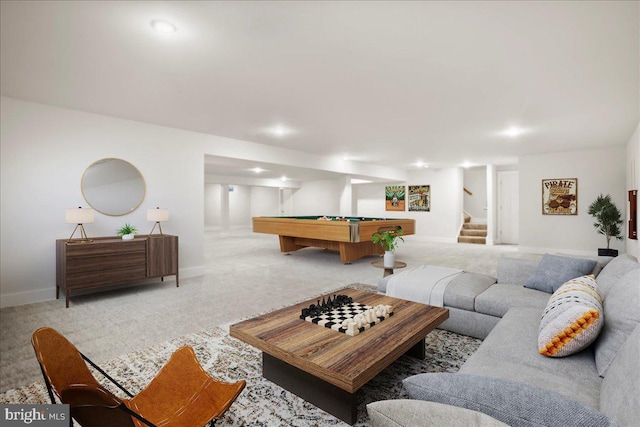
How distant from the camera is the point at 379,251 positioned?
713 cm

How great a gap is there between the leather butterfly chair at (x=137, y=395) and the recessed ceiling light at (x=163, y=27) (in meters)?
2.05

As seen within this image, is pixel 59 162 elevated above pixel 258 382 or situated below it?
above

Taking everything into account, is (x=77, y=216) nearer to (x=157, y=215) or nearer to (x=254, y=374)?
(x=157, y=215)

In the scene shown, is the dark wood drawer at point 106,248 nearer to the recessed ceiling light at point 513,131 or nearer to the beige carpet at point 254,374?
the beige carpet at point 254,374

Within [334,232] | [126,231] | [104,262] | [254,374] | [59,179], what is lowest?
[254,374]

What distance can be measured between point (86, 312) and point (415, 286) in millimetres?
3561

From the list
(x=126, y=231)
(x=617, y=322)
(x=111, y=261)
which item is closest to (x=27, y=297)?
(x=111, y=261)

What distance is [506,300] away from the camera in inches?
99.3

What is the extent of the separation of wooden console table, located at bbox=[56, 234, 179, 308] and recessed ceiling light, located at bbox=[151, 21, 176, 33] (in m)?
2.78

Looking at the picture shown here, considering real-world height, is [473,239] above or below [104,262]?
below

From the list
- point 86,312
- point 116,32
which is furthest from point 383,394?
point 86,312

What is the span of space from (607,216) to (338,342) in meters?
7.29

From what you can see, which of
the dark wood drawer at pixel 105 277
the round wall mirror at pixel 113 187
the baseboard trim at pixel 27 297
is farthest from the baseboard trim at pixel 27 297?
the round wall mirror at pixel 113 187

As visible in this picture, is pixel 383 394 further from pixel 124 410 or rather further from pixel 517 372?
pixel 124 410
